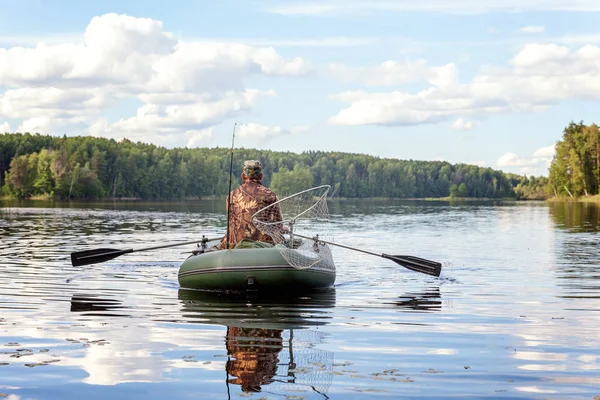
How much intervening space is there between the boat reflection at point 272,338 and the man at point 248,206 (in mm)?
1145

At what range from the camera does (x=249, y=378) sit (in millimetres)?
8281

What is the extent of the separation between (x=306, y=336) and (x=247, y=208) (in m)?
5.21

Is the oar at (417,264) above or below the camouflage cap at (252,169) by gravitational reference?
below

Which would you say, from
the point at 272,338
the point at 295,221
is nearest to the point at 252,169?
the point at 295,221

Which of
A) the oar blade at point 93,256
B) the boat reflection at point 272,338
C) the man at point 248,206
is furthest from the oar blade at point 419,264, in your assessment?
the oar blade at point 93,256

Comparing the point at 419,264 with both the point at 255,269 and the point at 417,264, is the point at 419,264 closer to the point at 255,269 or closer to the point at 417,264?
the point at 417,264

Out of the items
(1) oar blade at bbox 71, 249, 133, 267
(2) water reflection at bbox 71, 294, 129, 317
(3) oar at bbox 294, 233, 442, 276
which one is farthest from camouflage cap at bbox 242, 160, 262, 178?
(1) oar blade at bbox 71, 249, 133, 267

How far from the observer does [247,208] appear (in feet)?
51.8

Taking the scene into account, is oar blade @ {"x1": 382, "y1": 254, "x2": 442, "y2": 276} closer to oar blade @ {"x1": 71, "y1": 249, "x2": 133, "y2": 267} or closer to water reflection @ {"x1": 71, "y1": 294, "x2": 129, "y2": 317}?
oar blade @ {"x1": 71, "y1": 249, "x2": 133, "y2": 267}

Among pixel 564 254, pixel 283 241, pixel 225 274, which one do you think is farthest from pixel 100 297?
pixel 564 254

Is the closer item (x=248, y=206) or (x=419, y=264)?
(x=248, y=206)

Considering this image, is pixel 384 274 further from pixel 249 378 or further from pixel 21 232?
pixel 21 232

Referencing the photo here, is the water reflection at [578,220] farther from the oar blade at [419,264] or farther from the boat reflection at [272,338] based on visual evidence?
the boat reflection at [272,338]

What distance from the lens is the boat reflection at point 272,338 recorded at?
26.7 feet
